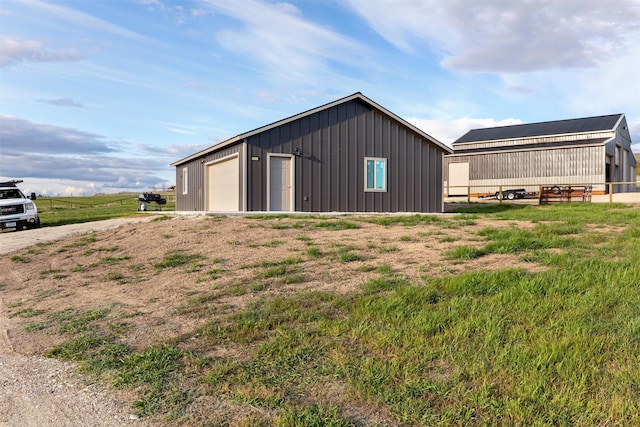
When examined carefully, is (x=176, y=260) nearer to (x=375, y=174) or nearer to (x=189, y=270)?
(x=189, y=270)

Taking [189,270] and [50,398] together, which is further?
[189,270]

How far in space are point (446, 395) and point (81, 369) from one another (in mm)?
2836

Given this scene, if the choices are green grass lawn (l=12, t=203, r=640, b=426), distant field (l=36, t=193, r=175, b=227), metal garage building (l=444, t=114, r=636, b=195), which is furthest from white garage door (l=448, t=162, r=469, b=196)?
green grass lawn (l=12, t=203, r=640, b=426)

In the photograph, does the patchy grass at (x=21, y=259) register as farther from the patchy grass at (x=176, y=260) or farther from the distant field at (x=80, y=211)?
the distant field at (x=80, y=211)

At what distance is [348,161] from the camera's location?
18.1m

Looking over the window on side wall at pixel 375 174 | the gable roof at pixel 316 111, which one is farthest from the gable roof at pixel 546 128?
the window on side wall at pixel 375 174

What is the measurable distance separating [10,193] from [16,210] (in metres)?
1.57

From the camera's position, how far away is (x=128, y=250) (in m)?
9.41

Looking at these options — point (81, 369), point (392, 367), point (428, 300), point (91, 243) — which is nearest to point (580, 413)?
point (392, 367)

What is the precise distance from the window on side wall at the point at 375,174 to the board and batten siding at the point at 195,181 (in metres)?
5.33

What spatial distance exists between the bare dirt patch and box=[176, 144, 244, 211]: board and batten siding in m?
8.54

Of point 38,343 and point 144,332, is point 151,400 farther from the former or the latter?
point 38,343

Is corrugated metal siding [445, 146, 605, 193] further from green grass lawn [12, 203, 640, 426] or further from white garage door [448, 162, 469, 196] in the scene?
green grass lawn [12, 203, 640, 426]

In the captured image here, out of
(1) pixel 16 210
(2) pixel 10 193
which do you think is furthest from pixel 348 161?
(2) pixel 10 193
